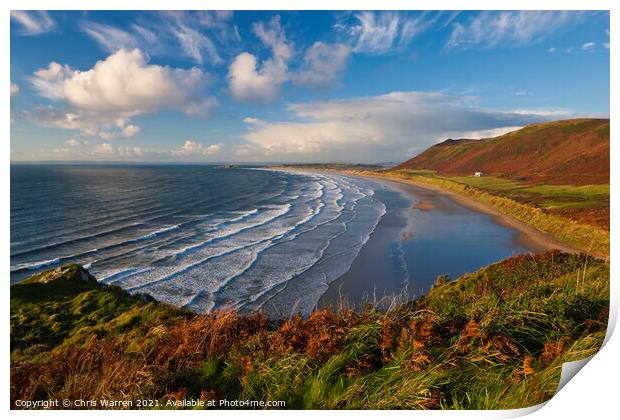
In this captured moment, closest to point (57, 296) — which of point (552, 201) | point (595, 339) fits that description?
point (595, 339)

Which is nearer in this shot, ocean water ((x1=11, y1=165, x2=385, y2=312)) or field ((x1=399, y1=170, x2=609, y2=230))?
field ((x1=399, y1=170, x2=609, y2=230))

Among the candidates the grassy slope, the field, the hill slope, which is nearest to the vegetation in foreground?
the field

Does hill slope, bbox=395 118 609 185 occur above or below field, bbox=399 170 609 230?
above

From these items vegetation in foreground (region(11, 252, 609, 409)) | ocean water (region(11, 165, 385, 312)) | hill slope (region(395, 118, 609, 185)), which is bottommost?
ocean water (region(11, 165, 385, 312))

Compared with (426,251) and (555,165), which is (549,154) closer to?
(555,165)

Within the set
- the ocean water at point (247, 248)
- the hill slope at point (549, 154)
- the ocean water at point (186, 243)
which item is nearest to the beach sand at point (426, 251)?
the ocean water at point (247, 248)

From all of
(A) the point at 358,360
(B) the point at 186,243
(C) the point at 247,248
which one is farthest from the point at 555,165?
(B) the point at 186,243

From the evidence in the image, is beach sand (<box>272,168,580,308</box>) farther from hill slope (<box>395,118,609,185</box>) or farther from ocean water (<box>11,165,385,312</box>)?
hill slope (<box>395,118,609,185</box>)
